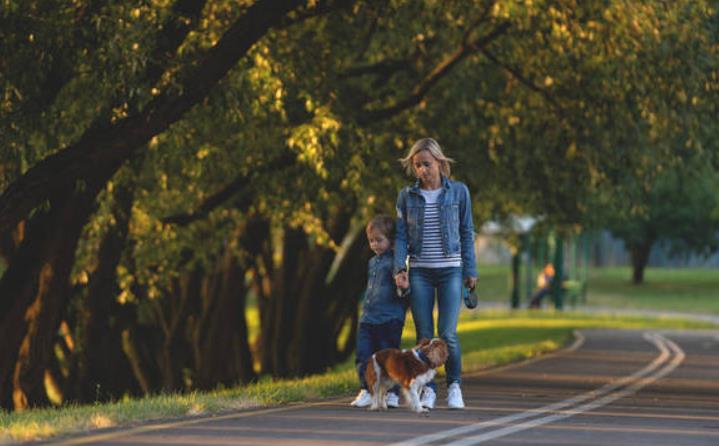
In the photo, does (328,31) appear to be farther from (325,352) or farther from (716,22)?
(325,352)

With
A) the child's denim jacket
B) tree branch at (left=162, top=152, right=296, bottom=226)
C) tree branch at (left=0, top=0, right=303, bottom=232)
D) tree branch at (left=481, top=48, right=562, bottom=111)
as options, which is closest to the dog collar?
the child's denim jacket

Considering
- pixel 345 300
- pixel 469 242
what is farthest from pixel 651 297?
pixel 469 242

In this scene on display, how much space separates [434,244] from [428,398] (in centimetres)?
109

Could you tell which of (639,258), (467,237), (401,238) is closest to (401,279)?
(401,238)

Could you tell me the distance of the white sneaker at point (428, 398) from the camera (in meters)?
12.1

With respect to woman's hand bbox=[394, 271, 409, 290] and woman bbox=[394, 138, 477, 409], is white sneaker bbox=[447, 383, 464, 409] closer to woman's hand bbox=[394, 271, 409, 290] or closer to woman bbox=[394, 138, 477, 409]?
woman bbox=[394, 138, 477, 409]

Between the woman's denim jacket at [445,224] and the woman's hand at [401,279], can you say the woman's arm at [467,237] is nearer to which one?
the woman's denim jacket at [445,224]

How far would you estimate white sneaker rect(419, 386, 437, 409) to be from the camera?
12.1m

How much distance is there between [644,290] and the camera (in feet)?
248

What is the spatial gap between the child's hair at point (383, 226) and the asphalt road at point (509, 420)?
1.26 m

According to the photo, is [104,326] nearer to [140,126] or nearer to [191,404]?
[140,126]

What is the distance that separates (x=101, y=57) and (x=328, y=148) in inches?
134

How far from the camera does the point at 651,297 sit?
69.6 m

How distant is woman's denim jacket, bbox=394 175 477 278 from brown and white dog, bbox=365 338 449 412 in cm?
65
